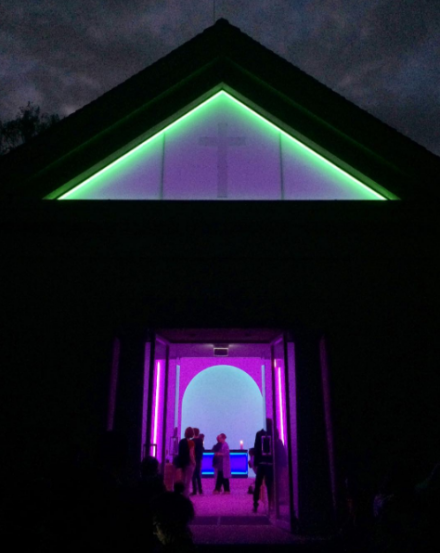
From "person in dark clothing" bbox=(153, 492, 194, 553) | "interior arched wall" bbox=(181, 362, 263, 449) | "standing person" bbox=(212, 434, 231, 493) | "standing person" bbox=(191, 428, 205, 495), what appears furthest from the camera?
"interior arched wall" bbox=(181, 362, 263, 449)

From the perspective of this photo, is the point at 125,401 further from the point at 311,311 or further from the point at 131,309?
the point at 311,311

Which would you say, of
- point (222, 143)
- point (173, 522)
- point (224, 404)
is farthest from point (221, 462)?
point (173, 522)

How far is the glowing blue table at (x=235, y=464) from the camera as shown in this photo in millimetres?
15055

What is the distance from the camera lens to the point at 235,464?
15352mm

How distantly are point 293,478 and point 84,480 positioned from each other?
533cm

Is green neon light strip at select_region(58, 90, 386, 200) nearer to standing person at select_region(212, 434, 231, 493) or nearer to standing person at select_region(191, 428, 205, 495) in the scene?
standing person at select_region(191, 428, 205, 495)

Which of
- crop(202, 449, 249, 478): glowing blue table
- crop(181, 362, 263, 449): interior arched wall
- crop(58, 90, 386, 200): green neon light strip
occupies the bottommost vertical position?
crop(202, 449, 249, 478): glowing blue table

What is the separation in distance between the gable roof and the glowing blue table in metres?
11.2

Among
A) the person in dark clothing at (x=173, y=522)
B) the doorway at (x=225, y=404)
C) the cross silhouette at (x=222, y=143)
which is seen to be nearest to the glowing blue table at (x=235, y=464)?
the doorway at (x=225, y=404)

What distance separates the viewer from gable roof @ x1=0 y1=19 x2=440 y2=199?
6.43 metres

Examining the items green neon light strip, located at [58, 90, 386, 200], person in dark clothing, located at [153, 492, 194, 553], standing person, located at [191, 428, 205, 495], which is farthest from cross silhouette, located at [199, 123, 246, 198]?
standing person, located at [191, 428, 205, 495]

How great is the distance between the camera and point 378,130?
648cm

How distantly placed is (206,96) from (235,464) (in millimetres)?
12099

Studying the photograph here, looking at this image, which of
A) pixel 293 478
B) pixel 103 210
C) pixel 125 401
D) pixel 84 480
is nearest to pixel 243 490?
pixel 293 478
